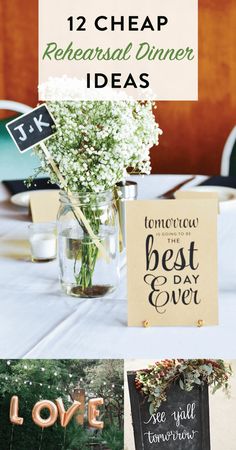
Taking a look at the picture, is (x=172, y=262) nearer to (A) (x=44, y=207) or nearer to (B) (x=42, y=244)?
(B) (x=42, y=244)

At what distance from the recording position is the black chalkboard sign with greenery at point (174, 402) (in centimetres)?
123

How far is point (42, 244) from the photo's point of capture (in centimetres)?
161

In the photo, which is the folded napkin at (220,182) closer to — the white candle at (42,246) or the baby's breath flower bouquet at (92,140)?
the white candle at (42,246)

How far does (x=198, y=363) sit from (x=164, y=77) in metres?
3.02

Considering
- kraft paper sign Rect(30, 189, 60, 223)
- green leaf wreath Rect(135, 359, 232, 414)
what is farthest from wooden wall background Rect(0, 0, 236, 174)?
green leaf wreath Rect(135, 359, 232, 414)

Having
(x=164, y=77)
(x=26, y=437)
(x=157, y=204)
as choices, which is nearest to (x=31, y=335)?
(x=26, y=437)

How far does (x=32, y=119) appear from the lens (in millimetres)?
1290

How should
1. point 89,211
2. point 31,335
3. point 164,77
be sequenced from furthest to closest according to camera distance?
point 164,77
point 89,211
point 31,335

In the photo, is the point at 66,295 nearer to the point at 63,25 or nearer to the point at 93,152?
the point at 93,152

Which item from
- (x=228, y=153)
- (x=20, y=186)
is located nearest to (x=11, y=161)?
(x=20, y=186)

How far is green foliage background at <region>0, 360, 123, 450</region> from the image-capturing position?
3.92 ft

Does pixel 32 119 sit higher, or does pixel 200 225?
pixel 32 119

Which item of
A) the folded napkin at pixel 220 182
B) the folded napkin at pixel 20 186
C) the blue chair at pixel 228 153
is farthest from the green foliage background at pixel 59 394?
the blue chair at pixel 228 153

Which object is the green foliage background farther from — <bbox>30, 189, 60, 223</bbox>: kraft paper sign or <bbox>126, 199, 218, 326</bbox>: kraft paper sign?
<bbox>30, 189, 60, 223</bbox>: kraft paper sign
